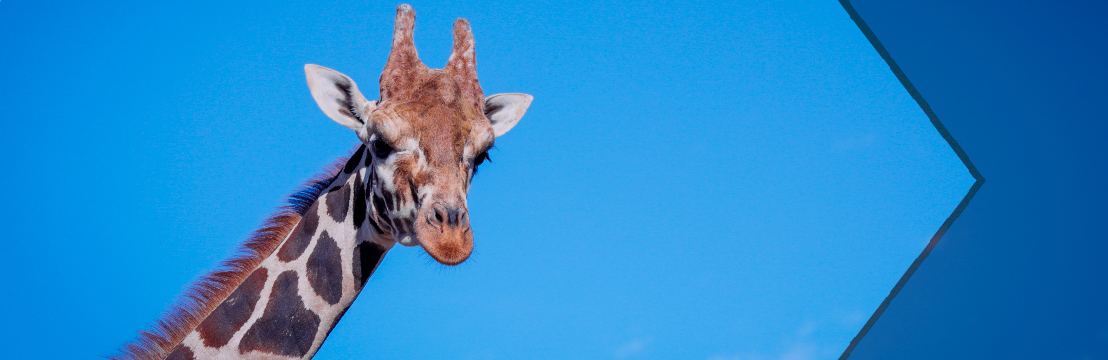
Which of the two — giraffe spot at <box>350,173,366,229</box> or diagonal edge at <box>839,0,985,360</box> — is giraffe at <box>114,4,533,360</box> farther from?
diagonal edge at <box>839,0,985,360</box>

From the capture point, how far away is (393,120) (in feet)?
7.03

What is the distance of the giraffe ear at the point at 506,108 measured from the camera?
2.60 metres

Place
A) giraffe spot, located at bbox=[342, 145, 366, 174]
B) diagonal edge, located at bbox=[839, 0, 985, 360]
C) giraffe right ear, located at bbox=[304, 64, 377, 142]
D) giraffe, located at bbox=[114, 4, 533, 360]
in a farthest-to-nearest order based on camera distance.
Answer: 1. diagonal edge, located at bbox=[839, 0, 985, 360]
2. giraffe spot, located at bbox=[342, 145, 366, 174]
3. giraffe right ear, located at bbox=[304, 64, 377, 142]
4. giraffe, located at bbox=[114, 4, 533, 360]

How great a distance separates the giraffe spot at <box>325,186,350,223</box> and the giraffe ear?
0.56 m

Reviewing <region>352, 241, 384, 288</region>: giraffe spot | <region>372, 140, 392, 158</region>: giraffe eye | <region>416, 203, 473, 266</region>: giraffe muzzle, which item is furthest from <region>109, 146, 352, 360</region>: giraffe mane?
<region>416, 203, 473, 266</region>: giraffe muzzle

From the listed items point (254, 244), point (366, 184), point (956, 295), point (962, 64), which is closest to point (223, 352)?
point (254, 244)

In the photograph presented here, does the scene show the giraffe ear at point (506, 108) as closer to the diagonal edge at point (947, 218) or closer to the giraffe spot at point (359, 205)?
the giraffe spot at point (359, 205)

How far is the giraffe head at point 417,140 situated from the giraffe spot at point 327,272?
9.0 inches

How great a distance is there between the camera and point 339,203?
8.17ft

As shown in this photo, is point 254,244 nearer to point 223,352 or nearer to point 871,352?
point 223,352

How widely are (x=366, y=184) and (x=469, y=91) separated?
46cm

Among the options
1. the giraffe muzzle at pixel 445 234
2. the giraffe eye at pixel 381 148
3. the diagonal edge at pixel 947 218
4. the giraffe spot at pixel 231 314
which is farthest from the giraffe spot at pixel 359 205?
the diagonal edge at pixel 947 218

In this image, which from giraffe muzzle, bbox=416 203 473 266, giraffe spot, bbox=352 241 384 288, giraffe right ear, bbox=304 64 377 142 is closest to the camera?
giraffe muzzle, bbox=416 203 473 266

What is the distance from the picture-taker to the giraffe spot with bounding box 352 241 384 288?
94.3 inches
